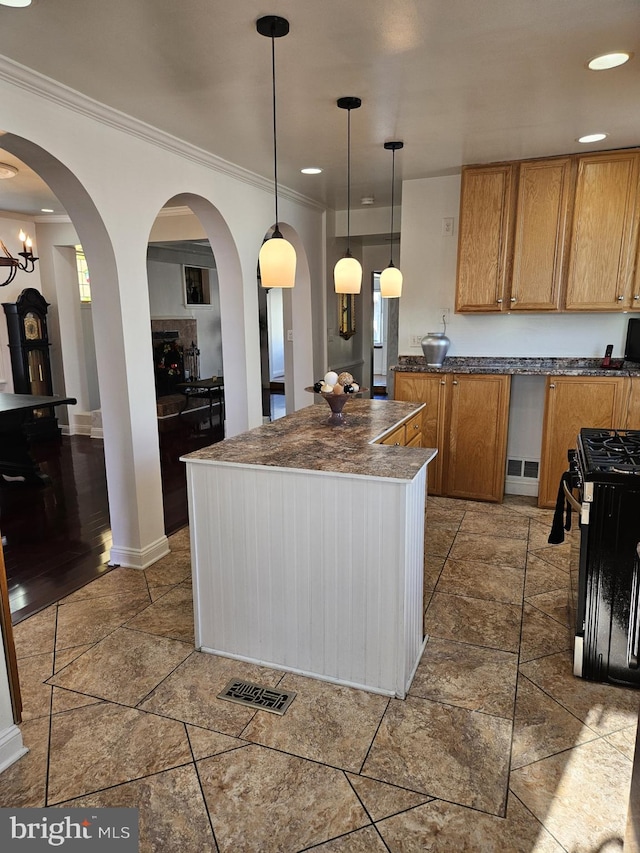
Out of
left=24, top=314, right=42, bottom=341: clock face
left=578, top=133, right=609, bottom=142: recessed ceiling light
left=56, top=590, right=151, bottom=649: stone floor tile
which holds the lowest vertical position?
left=56, top=590, right=151, bottom=649: stone floor tile

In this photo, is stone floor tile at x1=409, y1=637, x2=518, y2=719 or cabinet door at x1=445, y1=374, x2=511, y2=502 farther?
cabinet door at x1=445, y1=374, x2=511, y2=502

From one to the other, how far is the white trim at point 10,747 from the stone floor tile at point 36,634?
633mm

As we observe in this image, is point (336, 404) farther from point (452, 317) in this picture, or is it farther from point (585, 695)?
point (452, 317)

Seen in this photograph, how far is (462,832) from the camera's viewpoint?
1.58 metres

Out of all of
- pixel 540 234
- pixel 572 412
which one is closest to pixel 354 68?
pixel 540 234

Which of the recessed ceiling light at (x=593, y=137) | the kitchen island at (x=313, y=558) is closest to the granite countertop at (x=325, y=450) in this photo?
the kitchen island at (x=313, y=558)

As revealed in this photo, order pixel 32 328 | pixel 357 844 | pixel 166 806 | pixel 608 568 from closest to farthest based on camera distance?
pixel 357 844, pixel 166 806, pixel 608 568, pixel 32 328

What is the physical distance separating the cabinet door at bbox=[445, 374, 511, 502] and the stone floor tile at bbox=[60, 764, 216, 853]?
10.2ft

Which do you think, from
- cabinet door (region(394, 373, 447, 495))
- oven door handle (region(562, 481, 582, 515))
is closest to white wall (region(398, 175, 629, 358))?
cabinet door (region(394, 373, 447, 495))

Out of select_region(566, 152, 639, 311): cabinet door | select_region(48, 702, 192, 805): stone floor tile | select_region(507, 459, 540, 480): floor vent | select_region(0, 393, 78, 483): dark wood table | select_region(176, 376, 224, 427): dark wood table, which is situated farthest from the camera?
select_region(176, 376, 224, 427): dark wood table

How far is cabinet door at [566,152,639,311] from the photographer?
12.3ft

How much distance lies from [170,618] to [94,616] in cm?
39

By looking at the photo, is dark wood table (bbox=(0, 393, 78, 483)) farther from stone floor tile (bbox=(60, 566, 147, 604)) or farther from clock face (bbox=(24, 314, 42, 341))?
stone floor tile (bbox=(60, 566, 147, 604))

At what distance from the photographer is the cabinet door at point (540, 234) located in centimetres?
388
